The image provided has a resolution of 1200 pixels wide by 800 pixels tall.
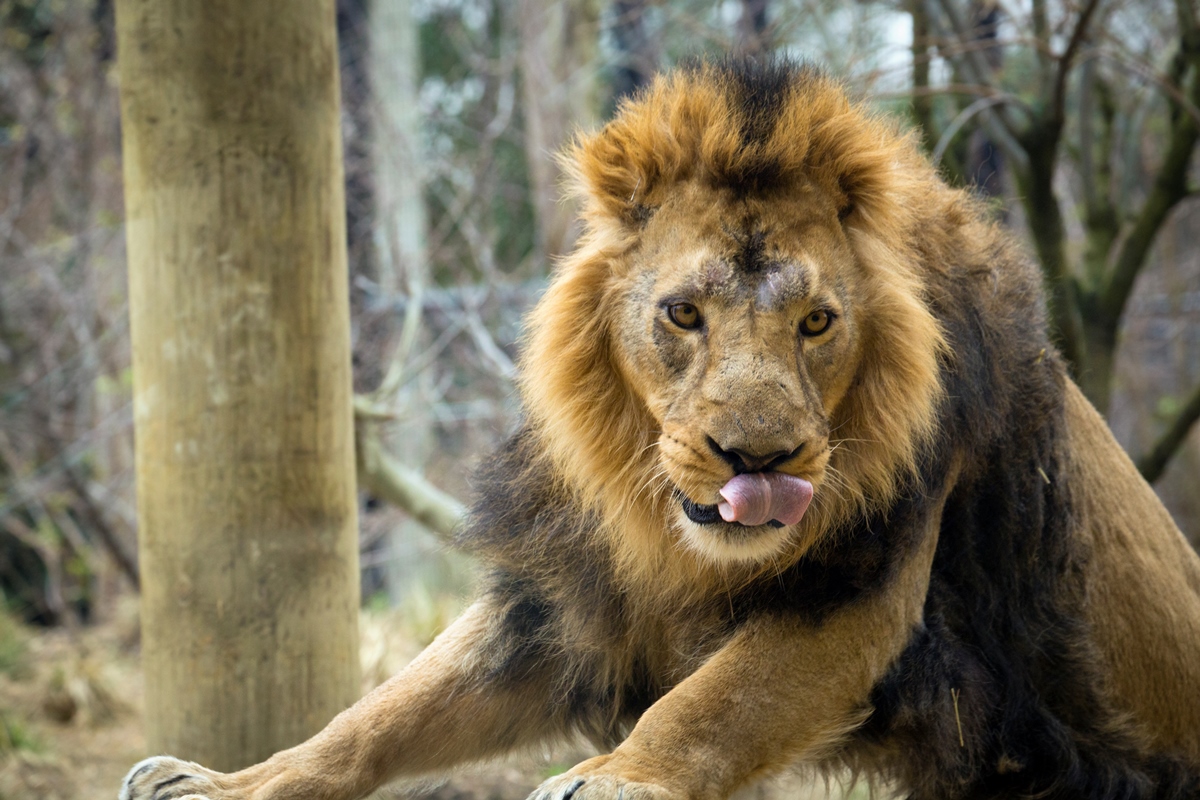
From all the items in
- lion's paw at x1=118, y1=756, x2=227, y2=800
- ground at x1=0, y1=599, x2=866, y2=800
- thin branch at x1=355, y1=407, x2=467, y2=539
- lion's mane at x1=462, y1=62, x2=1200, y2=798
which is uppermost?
lion's mane at x1=462, y1=62, x2=1200, y2=798

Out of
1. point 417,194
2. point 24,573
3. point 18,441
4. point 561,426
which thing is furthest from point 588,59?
point 561,426

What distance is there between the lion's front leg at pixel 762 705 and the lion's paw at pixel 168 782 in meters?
0.81

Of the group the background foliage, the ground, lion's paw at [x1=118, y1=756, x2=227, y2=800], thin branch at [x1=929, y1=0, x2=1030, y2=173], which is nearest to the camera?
lion's paw at [x1=118, y1=756, x2=227, y2=800]

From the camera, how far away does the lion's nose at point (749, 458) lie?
2.03 metres

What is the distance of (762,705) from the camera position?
90.1 inches

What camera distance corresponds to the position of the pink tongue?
2045 millimetres

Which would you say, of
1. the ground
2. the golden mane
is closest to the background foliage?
the ground

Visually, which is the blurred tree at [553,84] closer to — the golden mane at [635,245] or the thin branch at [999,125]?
the thin branch at [999,125]

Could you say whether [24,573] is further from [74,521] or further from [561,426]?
[561,426]

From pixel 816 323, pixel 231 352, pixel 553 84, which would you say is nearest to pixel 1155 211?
pixel 816 323

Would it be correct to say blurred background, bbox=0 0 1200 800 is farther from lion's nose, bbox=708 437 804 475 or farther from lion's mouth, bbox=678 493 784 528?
lion's nose, bbox=708 437 804 475

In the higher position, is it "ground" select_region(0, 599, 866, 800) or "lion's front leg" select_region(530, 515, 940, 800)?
"lion's front leg" select_region(530, 515, 940, 800)

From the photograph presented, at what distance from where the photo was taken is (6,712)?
6082 mm

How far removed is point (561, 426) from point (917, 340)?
0.77m
